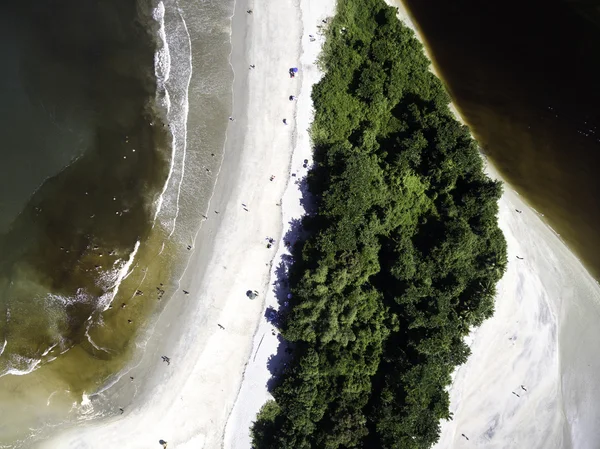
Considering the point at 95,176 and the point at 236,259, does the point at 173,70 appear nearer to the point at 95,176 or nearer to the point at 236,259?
the point at 95,176

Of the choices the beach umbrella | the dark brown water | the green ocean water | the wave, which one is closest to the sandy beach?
the beach umbrella

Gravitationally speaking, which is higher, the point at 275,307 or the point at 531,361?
the point at 275,307

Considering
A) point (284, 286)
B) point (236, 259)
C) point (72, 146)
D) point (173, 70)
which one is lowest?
point (284, 286)

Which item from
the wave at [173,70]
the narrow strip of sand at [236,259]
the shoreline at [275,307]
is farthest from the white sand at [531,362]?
the wave at [173,70]

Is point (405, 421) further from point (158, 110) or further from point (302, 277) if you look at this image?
point (158, 110)

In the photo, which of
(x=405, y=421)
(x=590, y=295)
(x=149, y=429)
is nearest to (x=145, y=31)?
(x=149, y=429)

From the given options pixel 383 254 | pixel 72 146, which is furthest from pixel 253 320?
pixel 72 146

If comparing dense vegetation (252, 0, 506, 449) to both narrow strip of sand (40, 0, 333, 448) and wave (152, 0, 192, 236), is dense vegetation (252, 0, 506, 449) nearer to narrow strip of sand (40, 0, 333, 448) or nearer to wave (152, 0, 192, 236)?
narrow strip of sand (40, 0, 333, 448)
